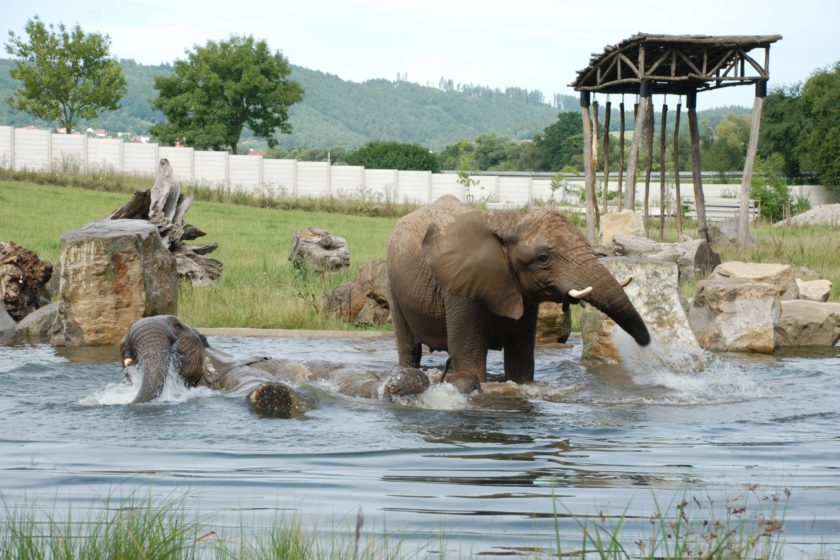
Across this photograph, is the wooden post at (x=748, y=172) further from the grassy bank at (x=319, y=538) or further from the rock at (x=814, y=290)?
the grassy bank at (x=319, y=538)

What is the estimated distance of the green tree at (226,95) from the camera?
75.8 metres

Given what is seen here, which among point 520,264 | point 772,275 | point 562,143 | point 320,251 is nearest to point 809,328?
point 772,275

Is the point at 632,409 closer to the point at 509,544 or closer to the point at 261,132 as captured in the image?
the point at 509,544

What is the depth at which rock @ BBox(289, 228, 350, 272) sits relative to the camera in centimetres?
1905

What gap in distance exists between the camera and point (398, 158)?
78312mm

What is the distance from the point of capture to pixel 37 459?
6922 millimetres

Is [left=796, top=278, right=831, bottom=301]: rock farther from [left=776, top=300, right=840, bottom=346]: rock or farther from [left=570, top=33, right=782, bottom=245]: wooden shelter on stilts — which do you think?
[left=570, top=33, right=782, bottom=245]: wooden shelter on stilts

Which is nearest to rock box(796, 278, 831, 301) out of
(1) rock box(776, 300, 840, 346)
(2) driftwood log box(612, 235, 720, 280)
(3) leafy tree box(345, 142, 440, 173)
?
(1) rock box(776, 300, 840, 346)

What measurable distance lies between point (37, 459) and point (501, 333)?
160 inches

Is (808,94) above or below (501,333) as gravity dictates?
above

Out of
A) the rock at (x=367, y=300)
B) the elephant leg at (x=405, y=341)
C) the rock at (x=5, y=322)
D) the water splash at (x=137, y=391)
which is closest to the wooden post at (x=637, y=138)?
the rock at (x=367, y=300)

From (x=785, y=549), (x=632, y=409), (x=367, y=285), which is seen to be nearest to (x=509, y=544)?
(x=785, y=549)

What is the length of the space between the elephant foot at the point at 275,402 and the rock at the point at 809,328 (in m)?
7.49

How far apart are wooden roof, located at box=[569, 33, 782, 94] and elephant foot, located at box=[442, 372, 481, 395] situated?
13.8m
